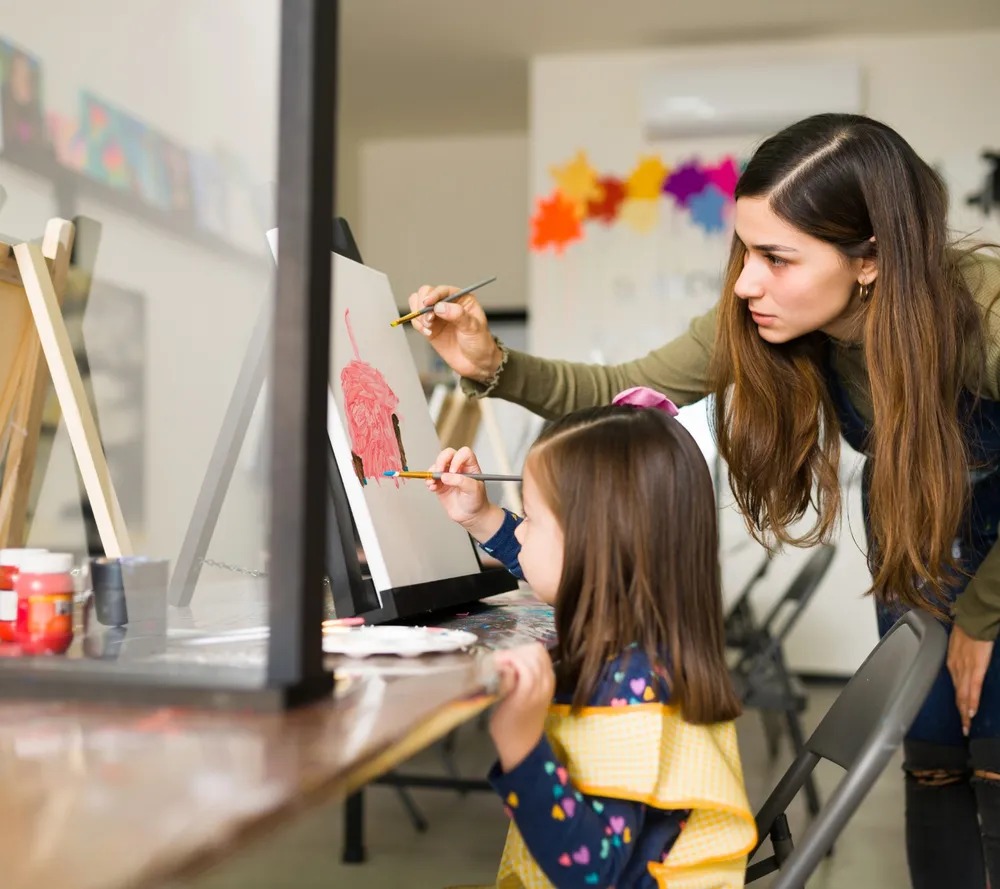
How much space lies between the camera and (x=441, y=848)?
2.46 metres

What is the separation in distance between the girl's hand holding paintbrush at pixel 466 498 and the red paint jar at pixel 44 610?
47 cm

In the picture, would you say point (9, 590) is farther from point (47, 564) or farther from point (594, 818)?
point (594, 818)

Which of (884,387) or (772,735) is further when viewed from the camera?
(772,735)

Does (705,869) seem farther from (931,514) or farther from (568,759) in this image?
(931,514)

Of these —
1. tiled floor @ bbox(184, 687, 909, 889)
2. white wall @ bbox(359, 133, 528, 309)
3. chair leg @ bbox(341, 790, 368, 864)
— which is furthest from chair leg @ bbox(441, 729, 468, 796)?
white wall @ bbox(359, 133, 528, 309)

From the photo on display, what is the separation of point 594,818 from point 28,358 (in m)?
1.07

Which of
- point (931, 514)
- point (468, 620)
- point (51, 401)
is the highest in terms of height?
point (51, 401)

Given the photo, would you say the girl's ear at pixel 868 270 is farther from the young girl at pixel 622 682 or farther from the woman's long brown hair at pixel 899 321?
the young girl at pixel 622 682

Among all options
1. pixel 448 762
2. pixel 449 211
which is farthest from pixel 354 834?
pixel 449 211

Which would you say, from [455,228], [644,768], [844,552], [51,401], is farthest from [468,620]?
[455,228]

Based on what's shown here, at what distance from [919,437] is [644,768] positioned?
580 mm

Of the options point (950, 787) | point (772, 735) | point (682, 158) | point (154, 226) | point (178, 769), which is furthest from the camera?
point (682, 158)

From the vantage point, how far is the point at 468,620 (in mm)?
1247

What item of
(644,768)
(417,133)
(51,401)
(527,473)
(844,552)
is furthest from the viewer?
(417,133)
